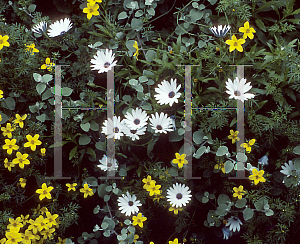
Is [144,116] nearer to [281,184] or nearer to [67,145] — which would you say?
[67,145]

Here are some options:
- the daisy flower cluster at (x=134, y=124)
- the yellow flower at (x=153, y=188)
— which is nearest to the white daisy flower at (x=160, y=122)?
the daisy flower cluster at (x=134, y=124)

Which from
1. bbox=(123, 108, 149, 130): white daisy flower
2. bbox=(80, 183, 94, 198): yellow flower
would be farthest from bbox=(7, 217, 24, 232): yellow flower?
bbox=(123, 108, 149, 130): white daisy flower

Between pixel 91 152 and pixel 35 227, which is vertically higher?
pixel 91 152

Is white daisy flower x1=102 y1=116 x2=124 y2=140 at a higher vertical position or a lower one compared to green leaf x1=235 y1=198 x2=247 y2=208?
higher

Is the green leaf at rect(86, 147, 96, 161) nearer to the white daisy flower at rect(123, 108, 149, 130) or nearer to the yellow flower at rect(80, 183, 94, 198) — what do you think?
the yellow flower at rect(80, 183, 94, 198)

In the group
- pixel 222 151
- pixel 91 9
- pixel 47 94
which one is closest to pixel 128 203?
pixel 222 151

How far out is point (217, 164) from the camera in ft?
4.13

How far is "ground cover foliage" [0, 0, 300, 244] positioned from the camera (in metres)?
1.22

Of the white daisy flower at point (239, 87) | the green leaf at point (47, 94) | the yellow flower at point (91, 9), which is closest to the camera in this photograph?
the white daisy flower at point (239, 87)

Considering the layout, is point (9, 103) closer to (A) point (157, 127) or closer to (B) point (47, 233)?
(B) point (47, 233)

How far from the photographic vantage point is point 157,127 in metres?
1.21

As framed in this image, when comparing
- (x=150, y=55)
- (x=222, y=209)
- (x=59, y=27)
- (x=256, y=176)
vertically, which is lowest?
(x=222, y=209)

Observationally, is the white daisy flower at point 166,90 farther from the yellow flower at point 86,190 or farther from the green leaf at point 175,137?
the yellow flower at point 86,190

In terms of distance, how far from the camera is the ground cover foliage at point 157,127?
48.1 inches
